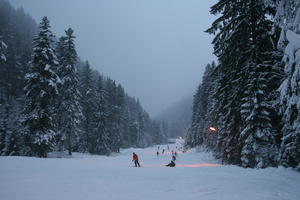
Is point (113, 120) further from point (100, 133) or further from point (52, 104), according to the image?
point (52, 104)

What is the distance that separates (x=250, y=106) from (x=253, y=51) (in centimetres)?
388

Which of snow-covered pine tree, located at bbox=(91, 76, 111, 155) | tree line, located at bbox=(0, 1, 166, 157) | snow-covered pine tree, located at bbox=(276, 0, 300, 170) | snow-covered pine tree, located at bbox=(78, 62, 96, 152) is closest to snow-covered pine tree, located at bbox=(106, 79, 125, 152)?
tree line, located at bbox=(0, 1, 166, 157)

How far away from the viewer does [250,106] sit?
1356 cm

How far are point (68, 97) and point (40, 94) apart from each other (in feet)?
30.0

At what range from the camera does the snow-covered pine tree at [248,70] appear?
1315 cm

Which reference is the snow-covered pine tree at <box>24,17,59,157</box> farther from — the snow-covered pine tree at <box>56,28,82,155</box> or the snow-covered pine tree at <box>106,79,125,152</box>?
the snow-covered pine tree at <box>106,79,125,152</box>

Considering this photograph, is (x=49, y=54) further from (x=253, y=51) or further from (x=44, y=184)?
(x=253, y=51)

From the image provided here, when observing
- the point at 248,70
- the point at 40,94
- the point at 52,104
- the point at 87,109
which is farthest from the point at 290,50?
the point at 87,109

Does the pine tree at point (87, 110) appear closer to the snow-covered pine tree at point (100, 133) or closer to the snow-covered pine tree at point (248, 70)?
the snow-covered pine tree at point (100, 133)

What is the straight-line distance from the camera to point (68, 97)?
3117cm

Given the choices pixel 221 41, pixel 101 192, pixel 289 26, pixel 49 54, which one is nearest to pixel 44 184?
pixel 101 192

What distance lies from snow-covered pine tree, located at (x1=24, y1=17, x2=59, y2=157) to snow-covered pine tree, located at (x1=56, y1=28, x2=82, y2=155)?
22.8 feet

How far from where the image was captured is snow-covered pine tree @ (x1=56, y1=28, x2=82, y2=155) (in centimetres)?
3064

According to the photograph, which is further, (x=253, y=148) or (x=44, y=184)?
(x=253, y=148)
